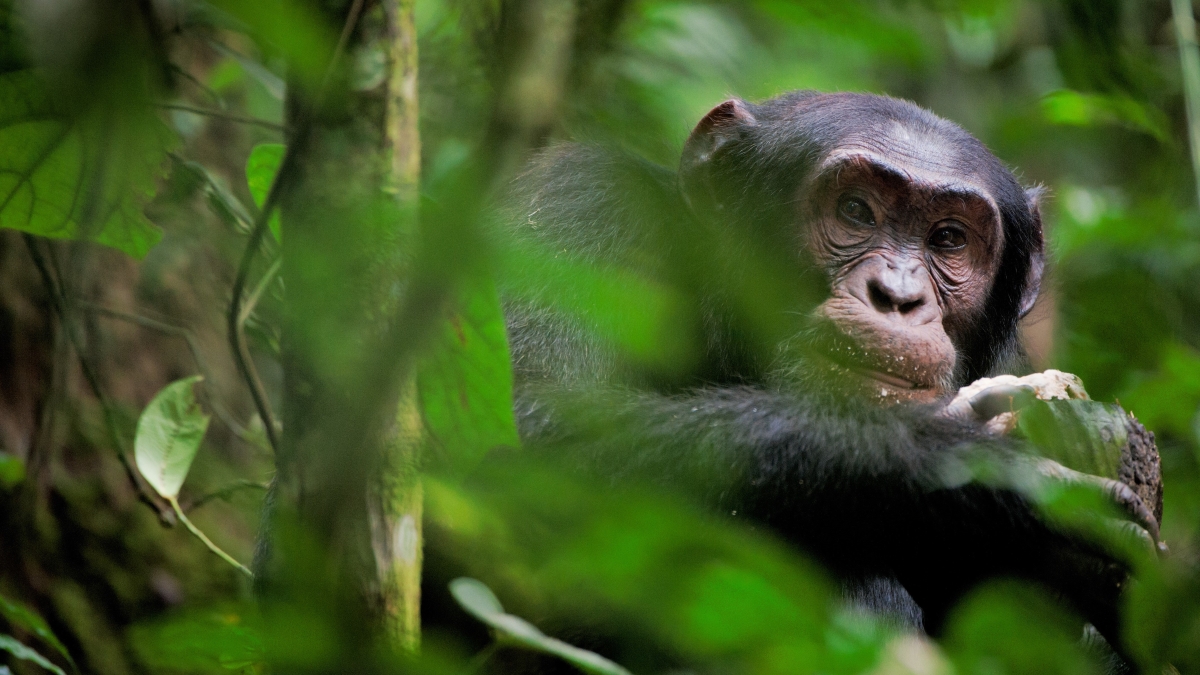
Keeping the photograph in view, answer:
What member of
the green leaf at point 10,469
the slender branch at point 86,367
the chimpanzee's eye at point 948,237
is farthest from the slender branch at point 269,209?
the chimpanzee's eye at point 948,237

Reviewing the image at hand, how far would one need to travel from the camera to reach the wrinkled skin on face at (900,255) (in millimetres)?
3027

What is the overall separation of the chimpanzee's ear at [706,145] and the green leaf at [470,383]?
200 cm

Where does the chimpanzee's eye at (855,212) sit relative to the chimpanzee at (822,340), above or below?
above

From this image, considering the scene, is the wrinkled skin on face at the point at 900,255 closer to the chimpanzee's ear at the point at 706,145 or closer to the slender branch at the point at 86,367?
the chimpanzee's ear at the point at 706,145

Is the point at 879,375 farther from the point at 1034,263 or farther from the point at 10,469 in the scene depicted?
the point at 10,469

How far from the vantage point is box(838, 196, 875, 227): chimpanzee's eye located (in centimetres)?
342

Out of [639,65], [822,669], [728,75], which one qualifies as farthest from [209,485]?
[822,669]

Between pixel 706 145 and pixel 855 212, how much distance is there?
1.88 feet

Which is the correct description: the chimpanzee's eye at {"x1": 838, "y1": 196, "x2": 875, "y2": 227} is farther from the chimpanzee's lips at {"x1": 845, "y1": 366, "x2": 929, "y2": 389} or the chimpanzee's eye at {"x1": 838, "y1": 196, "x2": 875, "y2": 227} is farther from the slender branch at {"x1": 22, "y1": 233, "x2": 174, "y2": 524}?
the slender branch at {"x1": 22, "y1": 233, "x2": 174, "y2": 524}

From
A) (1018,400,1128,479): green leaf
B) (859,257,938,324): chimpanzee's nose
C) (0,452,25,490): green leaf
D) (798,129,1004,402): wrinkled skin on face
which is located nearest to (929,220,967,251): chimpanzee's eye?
(798,129,1004,402): wrinkled skin on face

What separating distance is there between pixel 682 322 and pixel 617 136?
1.27 m

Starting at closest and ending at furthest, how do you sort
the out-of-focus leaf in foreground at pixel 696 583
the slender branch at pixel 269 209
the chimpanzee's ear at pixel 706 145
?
the out-of-focus leaf in foreground at pixel 696 583 < the slender branch at pixel 269 209 < the chimpanzee's ear at pixel 706 145

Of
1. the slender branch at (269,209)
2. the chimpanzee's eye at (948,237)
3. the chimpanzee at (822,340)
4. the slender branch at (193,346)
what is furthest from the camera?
the chimpanzee's eye at (948,237)

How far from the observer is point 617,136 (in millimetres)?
4215
